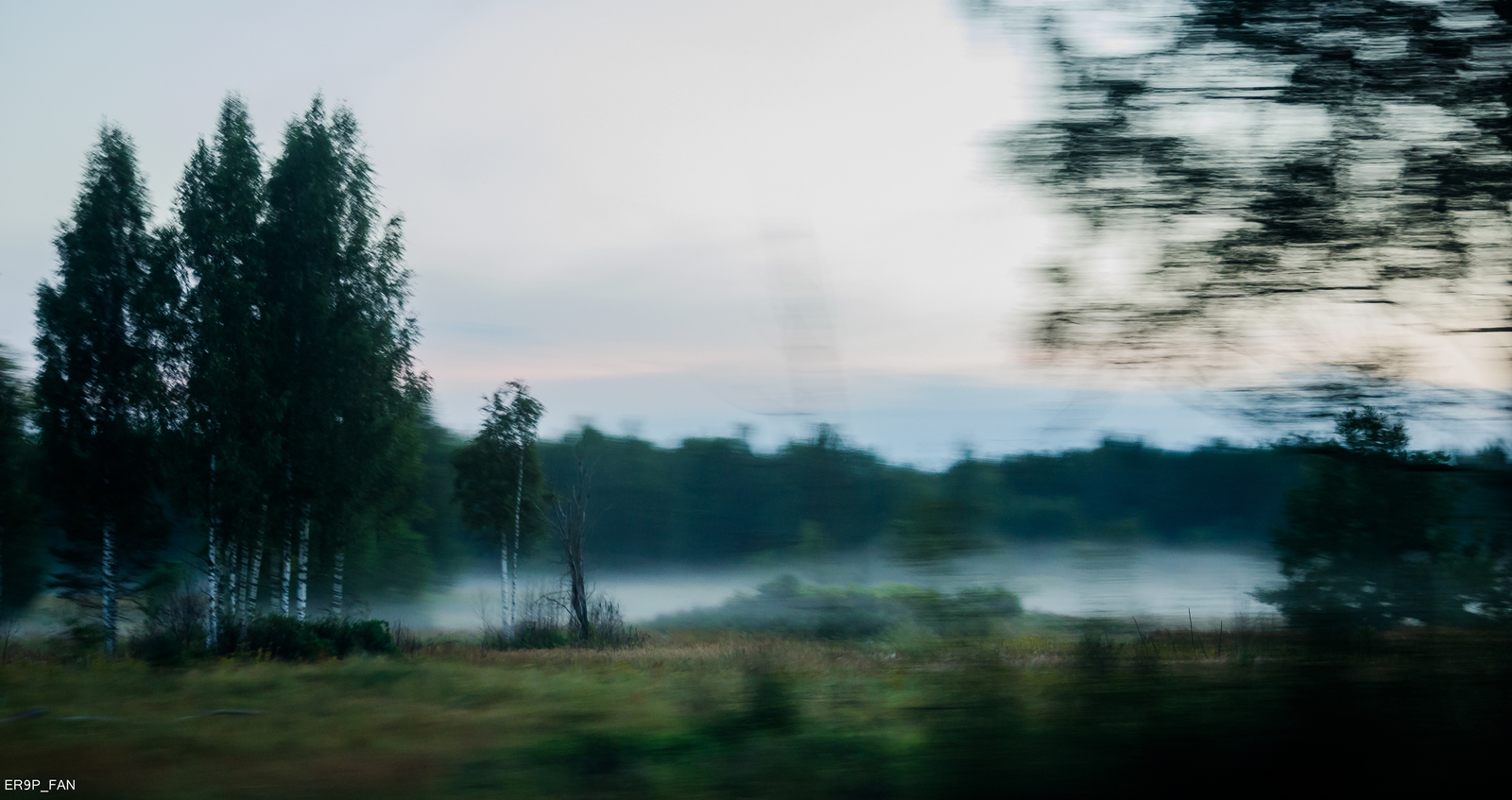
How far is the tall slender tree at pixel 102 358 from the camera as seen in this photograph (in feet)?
54.8

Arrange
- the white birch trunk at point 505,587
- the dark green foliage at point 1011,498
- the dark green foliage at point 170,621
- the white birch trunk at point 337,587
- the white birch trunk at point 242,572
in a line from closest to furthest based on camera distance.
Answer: the dark green foliage at point 1011,498 < the dark green foliage at point 170,621 < the white birch trunk at point 242,572 < the white birch trunk at point 337,587 < the white birch trunk at point 505,587

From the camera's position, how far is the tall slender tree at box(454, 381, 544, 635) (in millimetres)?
22844

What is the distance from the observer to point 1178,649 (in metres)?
3.51

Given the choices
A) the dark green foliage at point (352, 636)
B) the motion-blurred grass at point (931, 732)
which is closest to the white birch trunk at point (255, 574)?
the dark green foliage at point (352, 636)

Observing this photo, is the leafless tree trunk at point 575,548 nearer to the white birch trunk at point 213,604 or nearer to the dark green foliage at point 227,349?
the dark green foliage at point 227,349

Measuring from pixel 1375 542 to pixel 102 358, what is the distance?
21.2 metres

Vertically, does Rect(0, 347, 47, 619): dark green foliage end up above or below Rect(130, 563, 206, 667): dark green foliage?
above

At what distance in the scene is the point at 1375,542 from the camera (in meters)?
3.59

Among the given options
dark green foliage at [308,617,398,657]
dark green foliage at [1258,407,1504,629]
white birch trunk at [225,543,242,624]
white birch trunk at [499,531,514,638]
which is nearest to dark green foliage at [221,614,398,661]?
dark green foliage at [308,617,398,657]

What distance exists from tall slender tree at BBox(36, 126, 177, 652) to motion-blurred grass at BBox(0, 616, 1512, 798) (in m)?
12.6

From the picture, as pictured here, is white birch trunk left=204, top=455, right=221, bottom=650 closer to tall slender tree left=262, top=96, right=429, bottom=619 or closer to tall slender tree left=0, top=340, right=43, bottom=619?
tall slender tree left=262, top=96, right=429, bottom=619

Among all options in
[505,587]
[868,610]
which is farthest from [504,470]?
[868,610]

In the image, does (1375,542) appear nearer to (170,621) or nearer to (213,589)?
(213,589)

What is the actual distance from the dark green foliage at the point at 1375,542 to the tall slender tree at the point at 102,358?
18.9m
